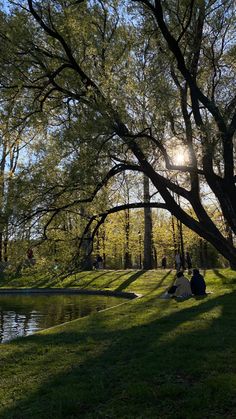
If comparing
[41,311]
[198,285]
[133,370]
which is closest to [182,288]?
[198,285]

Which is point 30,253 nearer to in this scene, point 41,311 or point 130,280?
A: point 41,311

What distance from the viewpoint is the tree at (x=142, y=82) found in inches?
578

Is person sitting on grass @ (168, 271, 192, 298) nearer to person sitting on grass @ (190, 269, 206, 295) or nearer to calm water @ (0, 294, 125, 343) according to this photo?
person sitting on grass @ (190, 269, 206, 295)

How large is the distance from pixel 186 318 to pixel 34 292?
1822 cm

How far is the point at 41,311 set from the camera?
62.5 ft

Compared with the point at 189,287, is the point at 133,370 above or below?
below

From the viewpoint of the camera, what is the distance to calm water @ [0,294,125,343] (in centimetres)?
1477

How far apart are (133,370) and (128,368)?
0.17m

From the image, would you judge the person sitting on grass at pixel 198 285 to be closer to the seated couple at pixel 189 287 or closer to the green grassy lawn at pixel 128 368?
the seated couple at pixel 189 287

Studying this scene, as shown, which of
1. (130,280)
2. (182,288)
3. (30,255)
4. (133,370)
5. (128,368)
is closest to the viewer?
(133,370)

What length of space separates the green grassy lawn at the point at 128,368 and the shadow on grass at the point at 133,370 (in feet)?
0.04

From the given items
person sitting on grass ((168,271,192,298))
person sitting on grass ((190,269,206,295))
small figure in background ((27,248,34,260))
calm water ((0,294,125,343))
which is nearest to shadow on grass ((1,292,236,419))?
calm water ((0,294,125,343))

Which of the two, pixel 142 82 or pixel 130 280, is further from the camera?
pixel 130 280

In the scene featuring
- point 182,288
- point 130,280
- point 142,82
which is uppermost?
point 142,82
